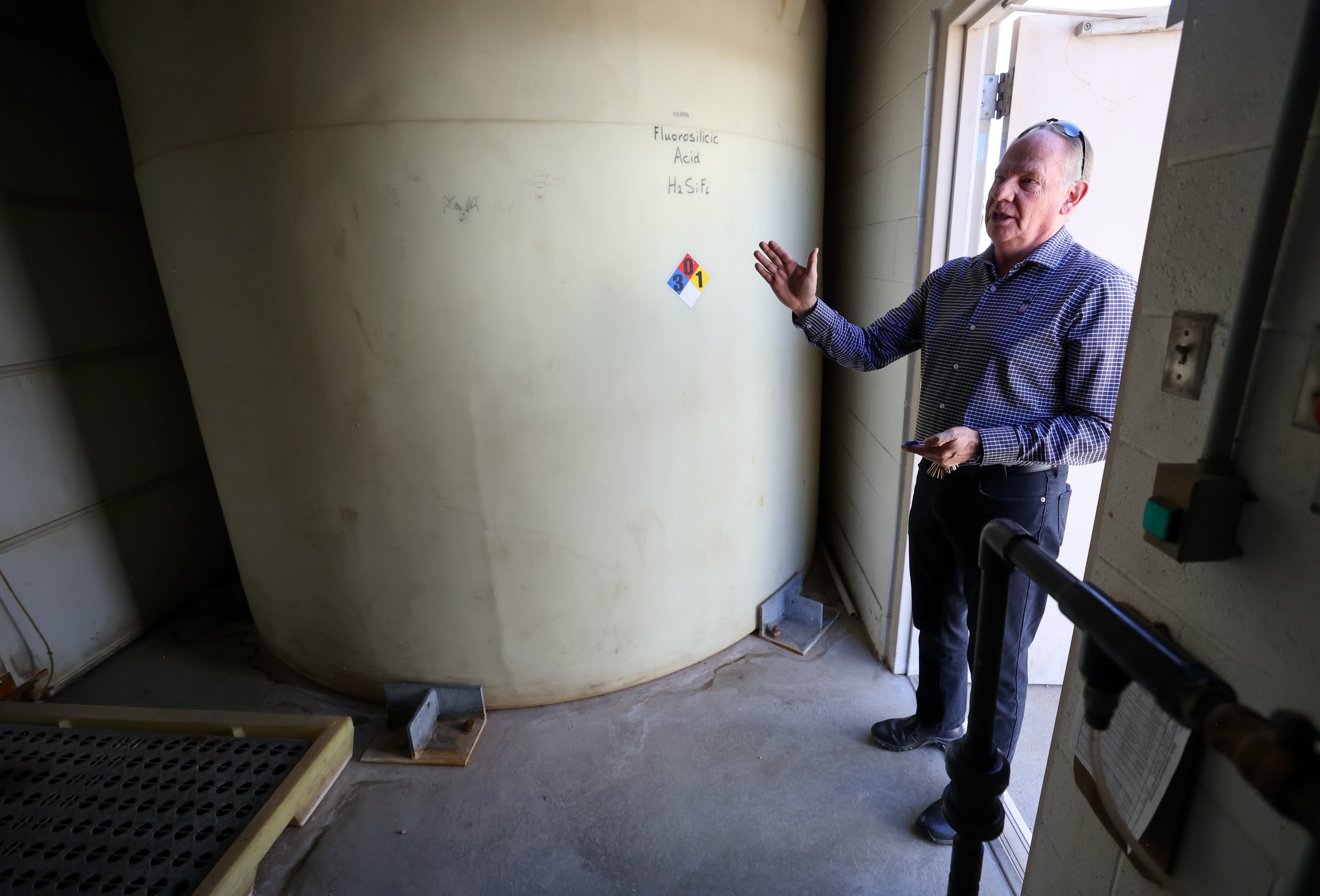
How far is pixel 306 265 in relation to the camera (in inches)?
67.7

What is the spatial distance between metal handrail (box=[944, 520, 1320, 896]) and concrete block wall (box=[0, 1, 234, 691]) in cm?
292

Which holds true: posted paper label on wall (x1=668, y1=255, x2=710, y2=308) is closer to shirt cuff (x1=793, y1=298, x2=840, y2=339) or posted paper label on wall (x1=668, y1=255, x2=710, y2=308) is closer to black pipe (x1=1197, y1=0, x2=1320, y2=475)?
shirt cuff (x1=793, y1=298, x2=840, y2=339)

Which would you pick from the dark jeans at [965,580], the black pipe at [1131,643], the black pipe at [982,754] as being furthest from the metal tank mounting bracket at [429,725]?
the black pipe at [1131,643]

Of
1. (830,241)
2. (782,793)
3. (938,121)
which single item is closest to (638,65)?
(938,121)

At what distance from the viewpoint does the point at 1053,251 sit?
137 cm

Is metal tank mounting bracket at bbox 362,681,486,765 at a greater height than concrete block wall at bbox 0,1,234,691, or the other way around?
concrete block wall at bbox 0,1,234,691

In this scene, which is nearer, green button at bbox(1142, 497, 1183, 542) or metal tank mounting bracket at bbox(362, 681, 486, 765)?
green button at bbox(1142, 497, 1183, 542)

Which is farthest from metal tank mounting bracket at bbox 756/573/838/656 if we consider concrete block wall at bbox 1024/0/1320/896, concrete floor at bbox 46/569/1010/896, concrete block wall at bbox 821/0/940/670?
concrete block wall at bbox 1024/0/1320/896

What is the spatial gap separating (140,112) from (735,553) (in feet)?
7.33

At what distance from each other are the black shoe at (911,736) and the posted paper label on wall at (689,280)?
54.1 inches

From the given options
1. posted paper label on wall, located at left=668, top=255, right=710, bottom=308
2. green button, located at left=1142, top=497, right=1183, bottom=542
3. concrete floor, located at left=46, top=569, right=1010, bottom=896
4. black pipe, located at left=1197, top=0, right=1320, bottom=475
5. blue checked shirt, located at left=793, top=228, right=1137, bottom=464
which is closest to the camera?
black pipe, located at left=1197, top=0, right=1320, bottom=475

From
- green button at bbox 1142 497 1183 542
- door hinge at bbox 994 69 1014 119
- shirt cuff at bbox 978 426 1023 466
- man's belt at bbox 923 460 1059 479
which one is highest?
→ door hinge at bbox 994 69 1014 119

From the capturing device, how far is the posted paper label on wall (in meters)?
1.87

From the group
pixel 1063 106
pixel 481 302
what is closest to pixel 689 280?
pixel 481 302
